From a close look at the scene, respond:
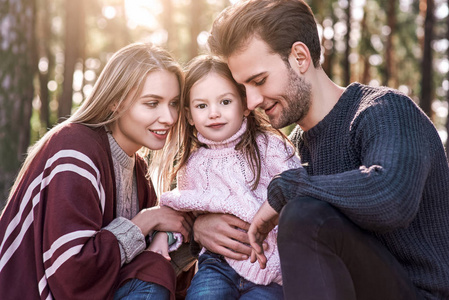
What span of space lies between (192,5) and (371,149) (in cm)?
1218

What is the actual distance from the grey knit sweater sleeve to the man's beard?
0.25 meters

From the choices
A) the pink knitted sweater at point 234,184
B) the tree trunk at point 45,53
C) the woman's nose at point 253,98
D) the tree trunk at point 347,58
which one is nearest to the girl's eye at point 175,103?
the pink knitted sweater at point 234,184

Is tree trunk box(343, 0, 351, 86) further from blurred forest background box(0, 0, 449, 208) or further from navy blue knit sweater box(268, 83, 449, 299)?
navy blue knit sweater box(268, 83, 449, 299)

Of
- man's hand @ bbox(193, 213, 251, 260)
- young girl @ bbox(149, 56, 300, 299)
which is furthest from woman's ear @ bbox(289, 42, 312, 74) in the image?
man's hand @ bbox(193, 213, 251, 260)

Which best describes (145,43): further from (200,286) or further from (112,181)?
(200,286)

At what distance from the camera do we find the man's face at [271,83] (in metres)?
3.31

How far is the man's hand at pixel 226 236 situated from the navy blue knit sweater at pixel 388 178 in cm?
58

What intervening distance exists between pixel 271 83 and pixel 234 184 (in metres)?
0.66

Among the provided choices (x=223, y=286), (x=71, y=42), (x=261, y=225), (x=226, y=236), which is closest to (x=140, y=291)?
(x=223, y=286)

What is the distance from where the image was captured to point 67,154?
3068 mm

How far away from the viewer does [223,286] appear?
324 centimetres

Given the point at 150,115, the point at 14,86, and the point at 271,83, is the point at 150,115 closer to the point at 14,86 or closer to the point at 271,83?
the point at 271,83

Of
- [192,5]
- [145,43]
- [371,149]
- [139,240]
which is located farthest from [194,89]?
[192,5]

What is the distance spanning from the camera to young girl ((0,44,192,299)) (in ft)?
9.46
